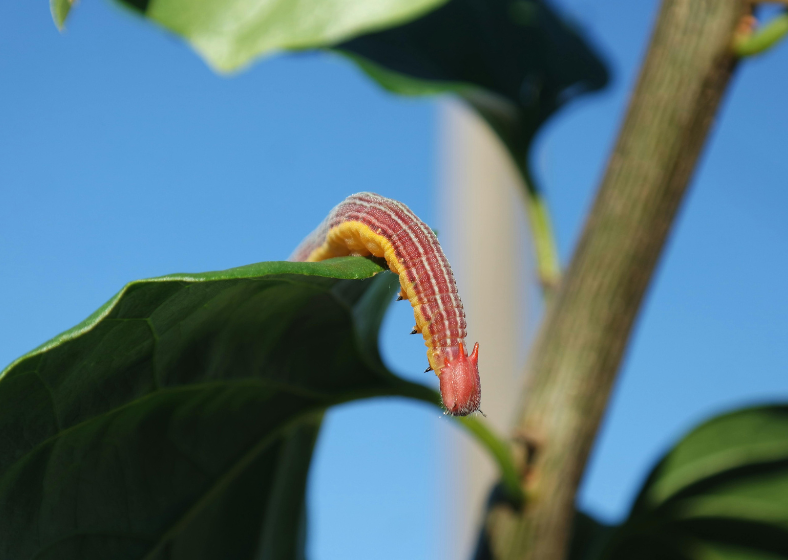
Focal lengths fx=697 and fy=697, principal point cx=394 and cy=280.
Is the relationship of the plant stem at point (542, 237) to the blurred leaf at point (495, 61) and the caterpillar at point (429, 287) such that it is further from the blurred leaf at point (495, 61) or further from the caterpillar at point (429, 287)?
the caterpillar at point (429, 287)

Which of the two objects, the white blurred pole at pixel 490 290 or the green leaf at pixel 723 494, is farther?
the white blurred pole at pixel 490 290

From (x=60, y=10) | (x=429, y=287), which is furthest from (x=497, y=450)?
(x=60, y=10)

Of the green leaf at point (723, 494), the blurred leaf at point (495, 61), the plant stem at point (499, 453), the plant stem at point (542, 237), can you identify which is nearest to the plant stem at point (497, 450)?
the plant stem at point (499, 453)

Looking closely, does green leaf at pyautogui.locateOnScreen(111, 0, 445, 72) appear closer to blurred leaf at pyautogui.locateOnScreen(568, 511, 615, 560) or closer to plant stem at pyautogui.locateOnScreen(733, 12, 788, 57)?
plant stem at pyautogui.locateOnScreen(733, 12, 788, 57)

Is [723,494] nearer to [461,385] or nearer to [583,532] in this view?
[583,532]

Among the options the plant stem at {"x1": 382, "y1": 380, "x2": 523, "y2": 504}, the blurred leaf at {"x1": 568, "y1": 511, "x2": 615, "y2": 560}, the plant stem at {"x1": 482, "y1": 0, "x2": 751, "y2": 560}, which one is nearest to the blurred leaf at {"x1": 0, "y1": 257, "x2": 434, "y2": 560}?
the plant stem at {"x1": 382, "y1": 380, "x2": 523, "y2": 504}
